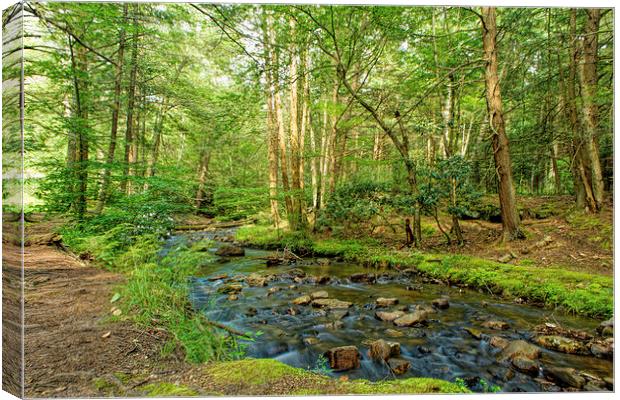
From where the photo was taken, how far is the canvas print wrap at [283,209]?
93.6 inches

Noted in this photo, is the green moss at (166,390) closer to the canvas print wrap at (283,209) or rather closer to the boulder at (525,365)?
the canvas print wrap at (283,209)

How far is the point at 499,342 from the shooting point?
2895 millimetres

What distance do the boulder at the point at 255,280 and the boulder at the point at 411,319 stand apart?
2128 mm

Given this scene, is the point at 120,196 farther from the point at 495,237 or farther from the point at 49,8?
the point at 495,237

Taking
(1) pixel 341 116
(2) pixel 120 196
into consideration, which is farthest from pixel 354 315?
(1) pixel 341 116

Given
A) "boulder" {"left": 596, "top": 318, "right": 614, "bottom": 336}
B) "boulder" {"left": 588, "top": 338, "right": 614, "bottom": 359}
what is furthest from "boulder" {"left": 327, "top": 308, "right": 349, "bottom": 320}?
"boulder" {"left": 596, "top": 318, "right": 614, "bottom": 336}

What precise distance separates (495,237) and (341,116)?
12.7ft

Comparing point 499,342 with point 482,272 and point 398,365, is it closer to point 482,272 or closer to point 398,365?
point 398,365

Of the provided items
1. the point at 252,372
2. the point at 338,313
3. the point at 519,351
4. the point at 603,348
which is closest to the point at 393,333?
the point at 338,313

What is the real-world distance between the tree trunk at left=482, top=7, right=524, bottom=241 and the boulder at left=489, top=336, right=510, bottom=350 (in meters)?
2.19

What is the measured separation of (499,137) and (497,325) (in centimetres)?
282

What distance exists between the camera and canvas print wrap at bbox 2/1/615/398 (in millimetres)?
2377

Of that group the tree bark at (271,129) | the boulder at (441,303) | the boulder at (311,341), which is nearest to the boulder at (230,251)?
the tree bark at (271,129)

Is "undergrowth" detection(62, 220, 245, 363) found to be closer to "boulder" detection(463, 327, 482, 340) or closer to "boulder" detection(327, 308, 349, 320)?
"boulder" detection(327, 308, 349, 320)
